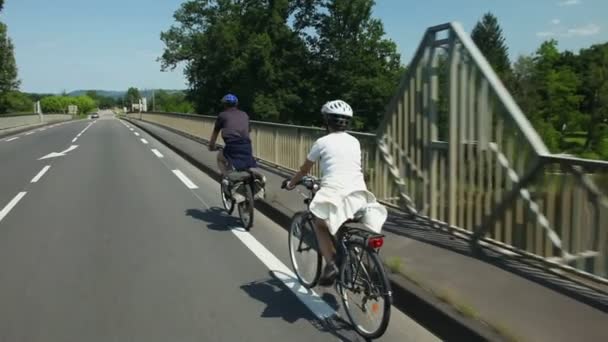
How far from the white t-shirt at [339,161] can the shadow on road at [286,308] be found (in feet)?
3.26

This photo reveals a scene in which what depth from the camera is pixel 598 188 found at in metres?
4.25

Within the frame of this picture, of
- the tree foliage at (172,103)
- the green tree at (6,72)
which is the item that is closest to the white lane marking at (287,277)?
the tree foliage at (172,103)

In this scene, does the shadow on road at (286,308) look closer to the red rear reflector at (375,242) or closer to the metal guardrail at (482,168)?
the red rear reflector at (375,242)

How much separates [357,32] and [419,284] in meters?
50.0

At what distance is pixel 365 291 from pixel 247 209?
410 centimetres

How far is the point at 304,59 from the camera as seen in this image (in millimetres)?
52469

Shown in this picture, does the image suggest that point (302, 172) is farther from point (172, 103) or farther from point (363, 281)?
point (172, 103)

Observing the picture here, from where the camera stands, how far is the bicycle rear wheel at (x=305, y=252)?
4.93 m

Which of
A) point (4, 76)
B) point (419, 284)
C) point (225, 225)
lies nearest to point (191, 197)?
point (225, 225)

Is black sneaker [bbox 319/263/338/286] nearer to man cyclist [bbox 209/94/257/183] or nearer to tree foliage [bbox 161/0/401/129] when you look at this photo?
man cyclist [bbox 209/94/257/183]

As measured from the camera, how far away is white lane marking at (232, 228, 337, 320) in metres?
4.51

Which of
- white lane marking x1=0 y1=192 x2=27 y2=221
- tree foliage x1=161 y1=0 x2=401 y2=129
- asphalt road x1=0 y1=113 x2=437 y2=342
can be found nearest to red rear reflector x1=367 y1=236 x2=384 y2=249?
asphalt road x1=0 y1=113 x2=437 y2=342

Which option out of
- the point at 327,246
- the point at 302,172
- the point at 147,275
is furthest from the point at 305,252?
the point at 147,275

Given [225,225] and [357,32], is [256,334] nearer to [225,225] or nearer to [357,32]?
[225,225]
